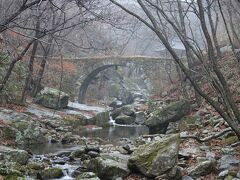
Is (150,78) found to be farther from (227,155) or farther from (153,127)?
(227,155)

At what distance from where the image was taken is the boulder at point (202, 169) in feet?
22.3

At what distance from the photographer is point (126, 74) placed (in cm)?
4088

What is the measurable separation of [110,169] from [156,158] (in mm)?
1083

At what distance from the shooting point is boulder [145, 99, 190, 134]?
13859 mm

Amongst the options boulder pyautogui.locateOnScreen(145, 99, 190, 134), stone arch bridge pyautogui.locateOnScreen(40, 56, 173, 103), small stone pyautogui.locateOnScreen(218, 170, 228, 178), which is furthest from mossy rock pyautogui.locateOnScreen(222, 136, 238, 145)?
stone arch bridge pyautogui.locateOnScreen(40, 56, 173, 103)

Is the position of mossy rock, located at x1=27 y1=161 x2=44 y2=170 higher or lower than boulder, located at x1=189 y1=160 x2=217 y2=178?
lower

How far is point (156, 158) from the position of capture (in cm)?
693

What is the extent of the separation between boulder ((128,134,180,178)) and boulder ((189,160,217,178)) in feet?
1.26

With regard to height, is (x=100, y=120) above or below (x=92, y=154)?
below

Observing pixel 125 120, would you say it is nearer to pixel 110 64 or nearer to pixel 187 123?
pixel 110 64

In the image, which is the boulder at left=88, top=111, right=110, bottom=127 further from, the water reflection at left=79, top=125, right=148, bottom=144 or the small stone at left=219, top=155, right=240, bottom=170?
the small stone at left=219, top=155, right=240, bottom=170

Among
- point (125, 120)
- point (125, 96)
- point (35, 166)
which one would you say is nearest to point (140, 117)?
point (125, 120)

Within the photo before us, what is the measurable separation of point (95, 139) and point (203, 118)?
4389mm

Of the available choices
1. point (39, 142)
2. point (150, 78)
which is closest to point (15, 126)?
point (39, 142)
